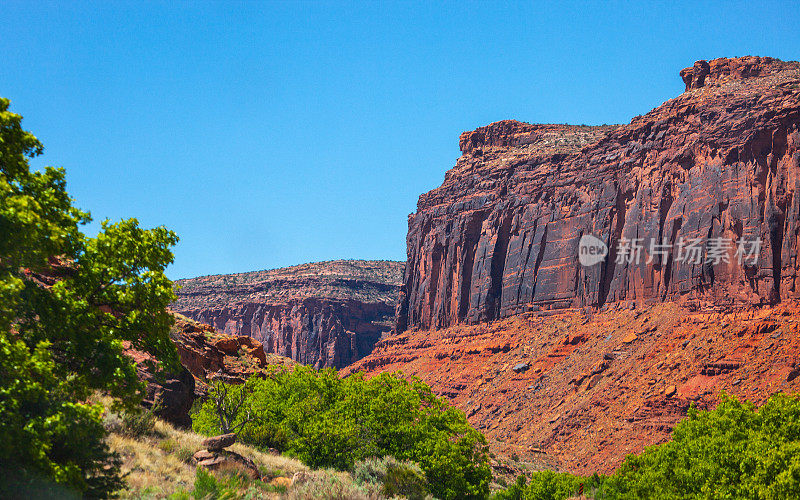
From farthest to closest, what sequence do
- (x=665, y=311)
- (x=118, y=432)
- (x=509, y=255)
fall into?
(x=509, y=255) < (x=665, y=311) < (x=118, y=432)

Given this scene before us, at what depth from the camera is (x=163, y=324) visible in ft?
51.8

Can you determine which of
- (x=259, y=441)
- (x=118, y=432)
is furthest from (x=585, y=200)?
(x=118, y=432)

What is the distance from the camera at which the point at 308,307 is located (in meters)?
151

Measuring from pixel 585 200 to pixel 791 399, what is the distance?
201 feet

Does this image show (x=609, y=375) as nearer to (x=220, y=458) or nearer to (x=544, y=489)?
(x=544, y=489)

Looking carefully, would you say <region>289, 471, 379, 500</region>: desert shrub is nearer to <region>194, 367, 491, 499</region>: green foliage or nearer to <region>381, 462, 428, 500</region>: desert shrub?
<region>381, 462, 428, 500</region>: desert shrub

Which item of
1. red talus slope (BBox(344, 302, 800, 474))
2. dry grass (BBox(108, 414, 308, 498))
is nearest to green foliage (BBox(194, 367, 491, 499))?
dry grass (BBox(108, 414, 308, 498))

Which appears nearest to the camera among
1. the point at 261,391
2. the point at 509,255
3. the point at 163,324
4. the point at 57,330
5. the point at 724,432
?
the point at 57,330

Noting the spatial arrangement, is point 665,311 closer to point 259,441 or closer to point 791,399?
point 791,399

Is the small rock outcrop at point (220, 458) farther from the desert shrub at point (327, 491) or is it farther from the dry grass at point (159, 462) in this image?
the desert shrub at point (327, 491)

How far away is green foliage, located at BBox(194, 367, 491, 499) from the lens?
1170 inches

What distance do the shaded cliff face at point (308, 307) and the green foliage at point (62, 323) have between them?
12932 centimetres

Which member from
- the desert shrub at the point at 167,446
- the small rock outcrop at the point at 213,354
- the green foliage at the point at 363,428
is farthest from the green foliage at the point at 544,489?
the desert shrub at the point at 167,446

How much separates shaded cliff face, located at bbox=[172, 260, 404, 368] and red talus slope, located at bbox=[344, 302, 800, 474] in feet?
196
